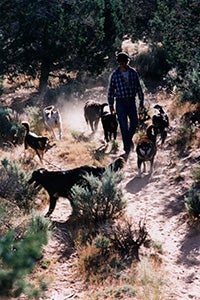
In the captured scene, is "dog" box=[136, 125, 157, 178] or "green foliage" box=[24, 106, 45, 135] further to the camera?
"green foliage" box=[24, 106, 45, 135]

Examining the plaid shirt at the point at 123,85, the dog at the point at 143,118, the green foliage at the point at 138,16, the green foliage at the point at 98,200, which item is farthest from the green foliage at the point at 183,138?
the green foliage at the point at 138,16

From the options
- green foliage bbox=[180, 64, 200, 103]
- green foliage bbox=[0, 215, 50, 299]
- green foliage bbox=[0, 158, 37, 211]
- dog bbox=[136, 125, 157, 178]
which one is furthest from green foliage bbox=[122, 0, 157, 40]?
green foliage bbox=[0, 215, 50, 299]

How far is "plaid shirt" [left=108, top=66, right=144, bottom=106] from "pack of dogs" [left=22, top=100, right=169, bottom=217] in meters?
0.88

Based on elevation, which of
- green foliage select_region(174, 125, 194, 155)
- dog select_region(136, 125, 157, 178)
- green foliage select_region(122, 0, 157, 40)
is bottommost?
dog select_region(136, 125, 157, 178)

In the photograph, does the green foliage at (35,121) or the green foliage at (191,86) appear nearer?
the green foliage at (191,86)

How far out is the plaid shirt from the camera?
8.77 metres

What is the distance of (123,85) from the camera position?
29.0ft

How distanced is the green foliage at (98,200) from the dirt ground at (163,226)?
0.37 metres

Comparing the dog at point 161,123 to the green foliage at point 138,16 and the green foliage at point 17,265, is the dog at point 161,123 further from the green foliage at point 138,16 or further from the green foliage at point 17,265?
the green foliage at point 138,16

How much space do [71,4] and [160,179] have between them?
27.1 ft

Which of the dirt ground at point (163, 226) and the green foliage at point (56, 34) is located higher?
the green foliage at point (56, 34)

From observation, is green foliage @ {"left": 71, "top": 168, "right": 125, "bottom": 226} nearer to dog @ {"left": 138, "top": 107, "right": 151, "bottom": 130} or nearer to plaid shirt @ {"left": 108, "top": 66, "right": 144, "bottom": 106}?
plaid shirt @ {"left": 108, "top": 66, "right": 144, "bottom": 106}

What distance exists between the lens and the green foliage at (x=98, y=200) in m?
6.53

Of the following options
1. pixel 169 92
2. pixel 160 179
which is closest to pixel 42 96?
pixel 169 92
